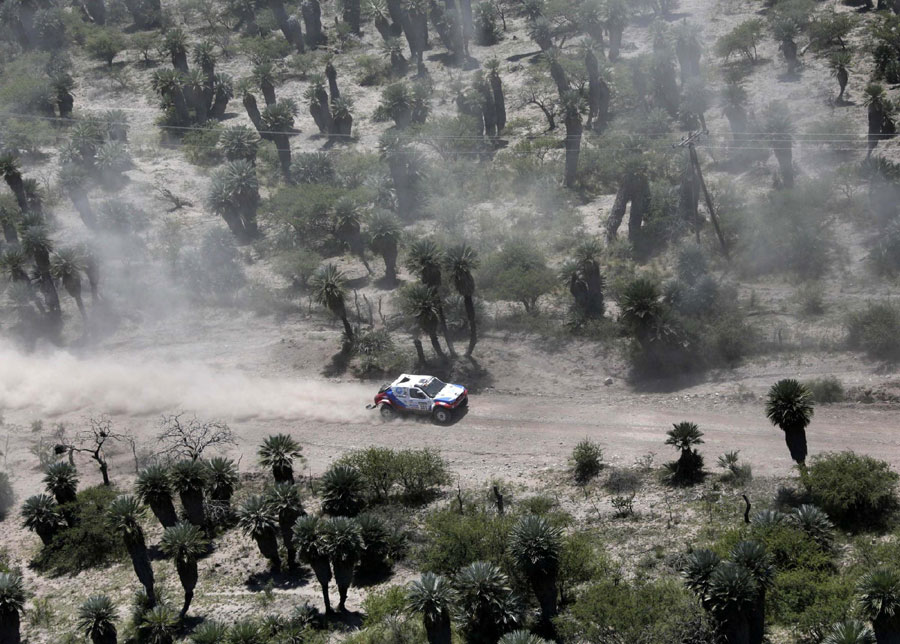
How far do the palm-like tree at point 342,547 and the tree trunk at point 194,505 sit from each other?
8.04 metres

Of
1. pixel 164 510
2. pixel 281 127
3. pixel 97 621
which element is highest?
pixel 281 127

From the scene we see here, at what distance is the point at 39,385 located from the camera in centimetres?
5666

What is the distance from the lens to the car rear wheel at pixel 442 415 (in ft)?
160

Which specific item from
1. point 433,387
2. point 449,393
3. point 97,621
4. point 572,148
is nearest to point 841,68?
point 572,148

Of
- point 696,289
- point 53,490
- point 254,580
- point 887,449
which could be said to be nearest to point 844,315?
point 696,289

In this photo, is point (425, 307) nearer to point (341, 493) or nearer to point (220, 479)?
point (341, 493)

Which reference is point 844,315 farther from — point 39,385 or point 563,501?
point 39,385

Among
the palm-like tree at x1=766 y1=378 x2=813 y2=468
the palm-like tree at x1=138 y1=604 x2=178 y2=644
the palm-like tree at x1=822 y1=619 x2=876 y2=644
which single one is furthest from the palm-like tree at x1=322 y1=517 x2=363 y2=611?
the palm-like tree at x1=766 y1=378 x2=813 y2=468

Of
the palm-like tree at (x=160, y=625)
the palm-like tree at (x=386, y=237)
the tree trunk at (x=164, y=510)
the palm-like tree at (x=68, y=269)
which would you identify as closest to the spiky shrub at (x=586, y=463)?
the tree trunk at (x=164, y=510)

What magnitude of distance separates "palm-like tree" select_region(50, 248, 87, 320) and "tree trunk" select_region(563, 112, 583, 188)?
34.6 m

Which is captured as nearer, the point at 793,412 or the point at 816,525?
the point at 816,525

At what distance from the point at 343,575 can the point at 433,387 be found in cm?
1499

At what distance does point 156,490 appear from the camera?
135 ft

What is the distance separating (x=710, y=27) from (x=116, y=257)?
5705cm
